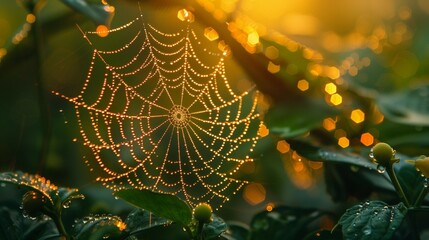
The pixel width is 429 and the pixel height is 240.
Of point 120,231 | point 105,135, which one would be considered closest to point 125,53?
point 105,135

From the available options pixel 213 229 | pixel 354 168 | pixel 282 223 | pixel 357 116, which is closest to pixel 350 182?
pixel 354 168

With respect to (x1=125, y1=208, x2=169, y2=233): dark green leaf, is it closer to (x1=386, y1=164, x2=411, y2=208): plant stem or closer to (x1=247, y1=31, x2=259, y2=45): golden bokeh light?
(x1=386, y1=164, x2=411, y2=208): plant stem

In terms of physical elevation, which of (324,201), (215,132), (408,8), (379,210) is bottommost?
(379,210)

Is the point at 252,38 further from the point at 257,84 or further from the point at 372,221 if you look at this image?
the point at 372,221

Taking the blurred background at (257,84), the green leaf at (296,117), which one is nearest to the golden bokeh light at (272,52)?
the blurred background at (257,84)

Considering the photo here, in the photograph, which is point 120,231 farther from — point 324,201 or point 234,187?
point 324,201

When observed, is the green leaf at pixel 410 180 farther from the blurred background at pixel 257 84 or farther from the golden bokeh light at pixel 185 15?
the golden bokeh light at pixel 185 15
